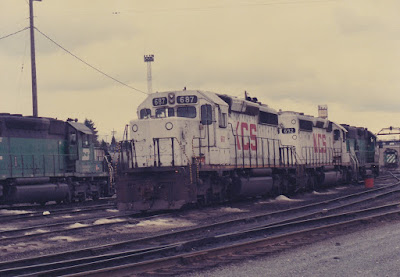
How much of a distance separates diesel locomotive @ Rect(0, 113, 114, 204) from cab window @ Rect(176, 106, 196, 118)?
14.2 feet

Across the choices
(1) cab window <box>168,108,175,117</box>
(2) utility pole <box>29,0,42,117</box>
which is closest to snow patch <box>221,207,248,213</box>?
(1) cab window <box>168,108,175,117</box>

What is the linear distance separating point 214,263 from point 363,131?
3125 cm

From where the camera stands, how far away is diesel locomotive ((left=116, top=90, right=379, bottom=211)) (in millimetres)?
15703

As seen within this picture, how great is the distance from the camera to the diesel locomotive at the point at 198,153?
15703 millimetres

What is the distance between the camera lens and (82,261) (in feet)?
26.6

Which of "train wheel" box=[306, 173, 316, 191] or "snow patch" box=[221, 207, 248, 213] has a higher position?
"train wheel" box=[306, 173, 316, 191]

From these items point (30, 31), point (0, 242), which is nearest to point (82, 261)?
point (0, 242)

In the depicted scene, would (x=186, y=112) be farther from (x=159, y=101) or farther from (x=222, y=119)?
(x=222, y=119)

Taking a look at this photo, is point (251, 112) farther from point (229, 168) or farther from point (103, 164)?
point (103, 164)

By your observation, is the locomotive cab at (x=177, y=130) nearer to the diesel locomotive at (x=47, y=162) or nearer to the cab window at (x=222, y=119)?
the cab window at (x=222, y=119)

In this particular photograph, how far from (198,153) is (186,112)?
4.10 feet

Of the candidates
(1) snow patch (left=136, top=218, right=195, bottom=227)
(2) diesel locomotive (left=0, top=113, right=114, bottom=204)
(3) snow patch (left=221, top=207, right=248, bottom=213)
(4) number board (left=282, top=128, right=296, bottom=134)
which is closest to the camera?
(1) snow patch (left=136, top=218, right=195, bottom=227)

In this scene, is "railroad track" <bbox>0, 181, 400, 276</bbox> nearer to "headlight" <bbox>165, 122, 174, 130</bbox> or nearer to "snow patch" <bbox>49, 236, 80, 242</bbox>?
"snow patch" <bbox>49, 236, 80, 242</bbox>

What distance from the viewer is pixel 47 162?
73.4 feet
